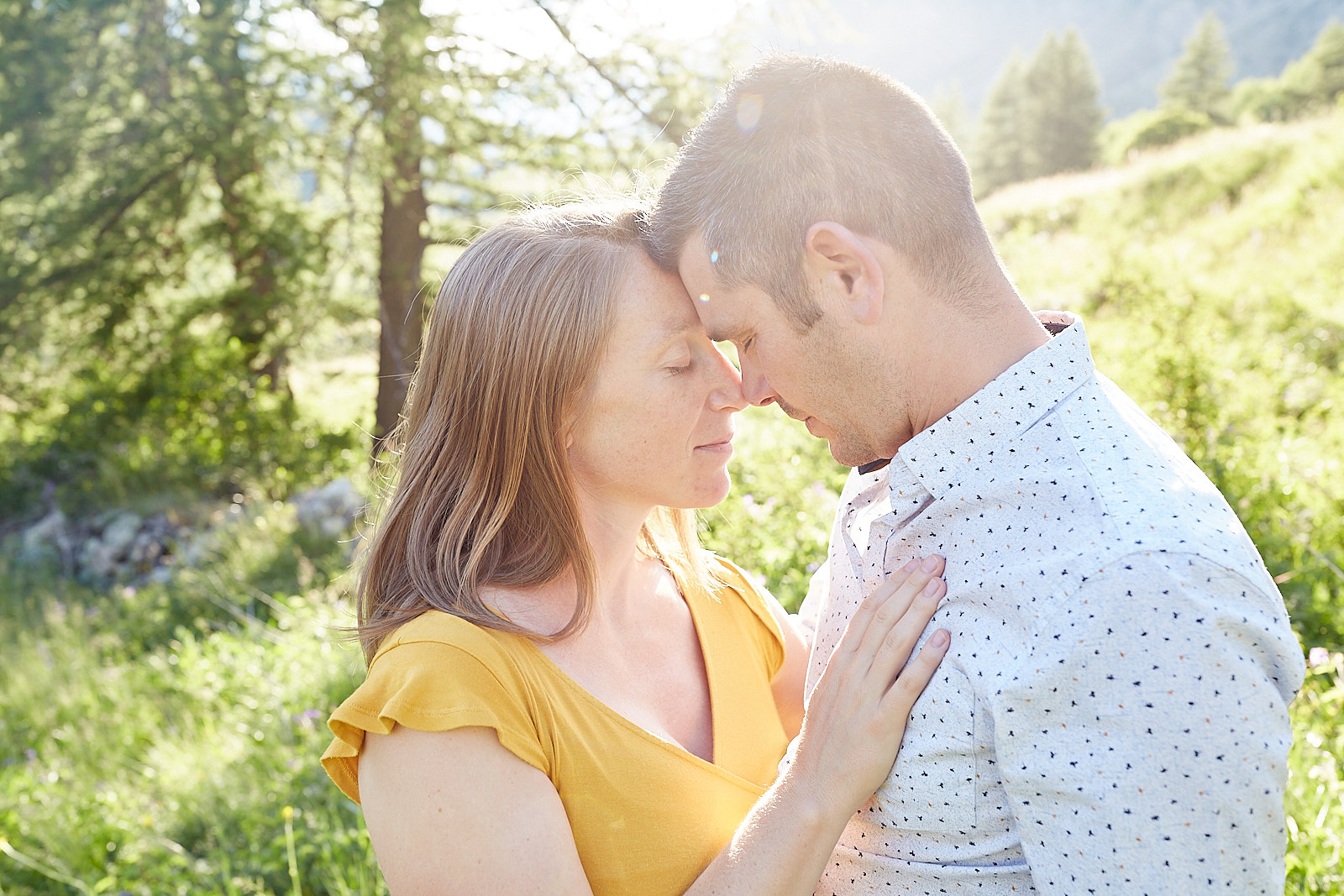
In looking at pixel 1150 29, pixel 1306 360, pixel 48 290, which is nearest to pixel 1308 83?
pixel 1306 360

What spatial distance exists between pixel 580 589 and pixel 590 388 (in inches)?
17.8

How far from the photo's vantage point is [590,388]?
207 centimetres

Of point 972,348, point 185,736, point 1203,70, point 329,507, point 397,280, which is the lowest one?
point 329,507

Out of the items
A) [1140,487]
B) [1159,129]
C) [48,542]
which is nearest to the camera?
[1140,487]

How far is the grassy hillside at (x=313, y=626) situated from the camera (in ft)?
12.4

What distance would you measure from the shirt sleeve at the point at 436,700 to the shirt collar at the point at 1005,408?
862mm

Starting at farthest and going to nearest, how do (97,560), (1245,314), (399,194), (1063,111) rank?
(1063,111)
(97,560)
(399,194)
(1245,314)

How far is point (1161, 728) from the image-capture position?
127 cm

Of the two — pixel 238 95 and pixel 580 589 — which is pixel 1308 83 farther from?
pixel 580 589

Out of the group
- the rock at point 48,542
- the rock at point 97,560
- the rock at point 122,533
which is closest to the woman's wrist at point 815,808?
the rock at point 97,560

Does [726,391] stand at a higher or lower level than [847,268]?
lower

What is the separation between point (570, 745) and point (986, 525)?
87cm

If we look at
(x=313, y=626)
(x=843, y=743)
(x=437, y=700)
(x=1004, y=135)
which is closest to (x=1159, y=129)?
(x=1004, y=135)

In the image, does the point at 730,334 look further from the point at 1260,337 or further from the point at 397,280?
the point at 397,280
